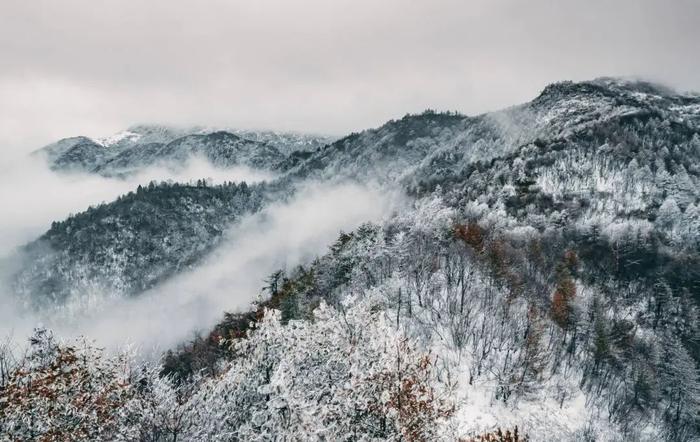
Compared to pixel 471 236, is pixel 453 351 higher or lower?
lower

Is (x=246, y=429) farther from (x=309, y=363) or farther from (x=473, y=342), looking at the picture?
(x=473, y=342)

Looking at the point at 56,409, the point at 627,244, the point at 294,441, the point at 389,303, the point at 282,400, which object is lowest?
the point at 627,244

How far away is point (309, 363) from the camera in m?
36.0

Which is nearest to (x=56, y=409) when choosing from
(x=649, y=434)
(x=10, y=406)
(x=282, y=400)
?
(x=10, y=406)

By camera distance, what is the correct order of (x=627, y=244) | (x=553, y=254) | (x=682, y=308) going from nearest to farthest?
1. (x=682, y=308)
2. (x=553, y=254)
3. (x=627, y=244)

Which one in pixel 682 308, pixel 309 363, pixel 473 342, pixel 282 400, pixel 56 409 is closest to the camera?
pixel 56 409

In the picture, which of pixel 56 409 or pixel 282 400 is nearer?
pixel 56 409

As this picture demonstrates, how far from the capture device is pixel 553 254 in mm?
159125

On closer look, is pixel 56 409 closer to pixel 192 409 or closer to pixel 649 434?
pixel 192 409

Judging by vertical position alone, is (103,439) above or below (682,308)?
above

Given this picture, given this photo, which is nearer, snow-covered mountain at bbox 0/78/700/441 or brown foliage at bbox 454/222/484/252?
snow-covered mountain at bbox 0/78/700/441

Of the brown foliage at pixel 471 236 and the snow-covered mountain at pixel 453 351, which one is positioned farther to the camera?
the brown foliage at pixel 471 236

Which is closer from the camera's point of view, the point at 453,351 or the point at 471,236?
the point at 453,351

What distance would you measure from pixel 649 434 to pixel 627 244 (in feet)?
316
